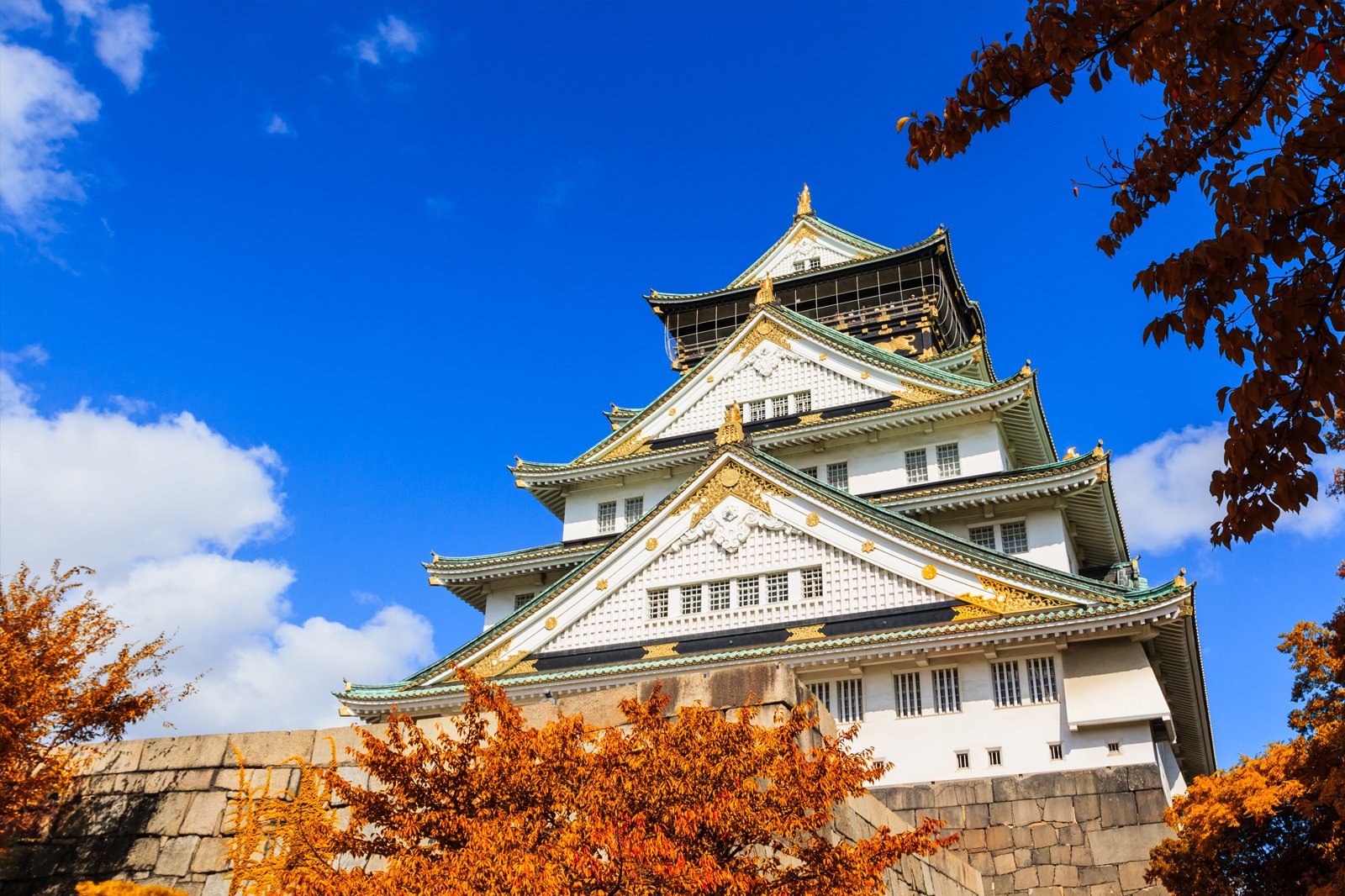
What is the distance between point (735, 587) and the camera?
23516 millimetres

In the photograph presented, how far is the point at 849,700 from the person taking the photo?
21453mm

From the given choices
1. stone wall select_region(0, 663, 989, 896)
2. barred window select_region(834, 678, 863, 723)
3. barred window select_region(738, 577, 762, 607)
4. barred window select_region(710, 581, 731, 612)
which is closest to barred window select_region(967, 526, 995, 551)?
barred window select_region(738, 577, 762, 607)

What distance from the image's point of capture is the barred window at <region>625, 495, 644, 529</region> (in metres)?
32.3

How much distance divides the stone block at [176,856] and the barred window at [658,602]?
13.1 metres

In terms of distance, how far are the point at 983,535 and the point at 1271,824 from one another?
41.2 ft

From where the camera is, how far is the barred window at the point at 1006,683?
66.6ft

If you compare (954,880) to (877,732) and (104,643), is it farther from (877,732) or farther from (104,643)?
(104,643)

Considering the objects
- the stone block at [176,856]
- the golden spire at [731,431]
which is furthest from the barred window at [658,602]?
the stone block at [176,856]

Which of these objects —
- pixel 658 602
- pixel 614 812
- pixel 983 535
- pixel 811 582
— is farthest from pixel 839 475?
pixel 614 812

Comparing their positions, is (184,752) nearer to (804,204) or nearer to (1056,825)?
(1056,825)

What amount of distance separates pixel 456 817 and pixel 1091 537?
2360 centimetres

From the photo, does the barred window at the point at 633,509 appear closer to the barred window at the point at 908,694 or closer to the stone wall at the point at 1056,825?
the barred window at the point at 908,694

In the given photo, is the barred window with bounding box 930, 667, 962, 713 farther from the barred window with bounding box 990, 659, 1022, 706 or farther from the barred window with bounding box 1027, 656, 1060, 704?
the barred window with bounding box 1027, 656, 1060, 704

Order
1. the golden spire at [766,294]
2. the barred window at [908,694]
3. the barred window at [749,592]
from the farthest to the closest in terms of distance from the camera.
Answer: the golden spire at [766,294], the barred window at [749,592], the barred window at [908,694]
